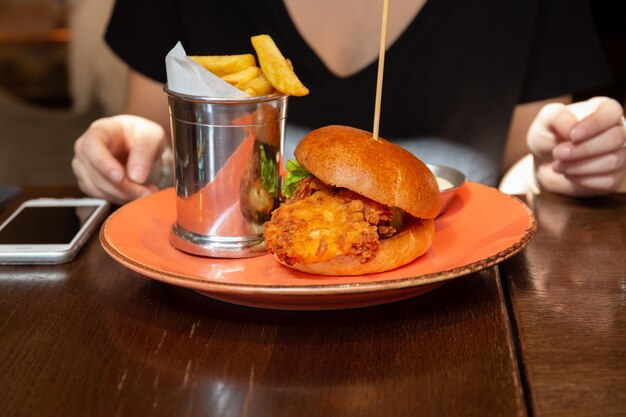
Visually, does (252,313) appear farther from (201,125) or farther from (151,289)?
(201,125)

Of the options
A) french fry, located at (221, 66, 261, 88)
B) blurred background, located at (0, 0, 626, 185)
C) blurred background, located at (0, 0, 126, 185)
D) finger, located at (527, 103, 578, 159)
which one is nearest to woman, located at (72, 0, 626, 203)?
finger, located at (527, 103, 578, 159)

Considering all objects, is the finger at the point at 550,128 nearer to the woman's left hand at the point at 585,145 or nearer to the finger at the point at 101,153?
the woman's left hand at the point at 585,145

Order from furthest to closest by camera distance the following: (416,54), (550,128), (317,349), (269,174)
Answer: (416,54) → (550,128) → (269,174) → (317,349)

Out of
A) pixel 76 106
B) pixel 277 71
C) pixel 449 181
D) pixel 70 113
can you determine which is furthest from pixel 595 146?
pixel 76 106

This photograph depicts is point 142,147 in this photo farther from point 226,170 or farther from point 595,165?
point 595,165

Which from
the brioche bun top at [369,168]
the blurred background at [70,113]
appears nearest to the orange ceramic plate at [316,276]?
the brioche bun top at [369,168]

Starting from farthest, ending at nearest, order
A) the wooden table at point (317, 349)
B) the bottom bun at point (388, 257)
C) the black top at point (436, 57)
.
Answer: the black top at point (436, 57)
the bottom bun at point (388, 257)
the wooden table at point (317, 349)

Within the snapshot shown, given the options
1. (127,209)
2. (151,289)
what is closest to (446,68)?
(127,209)
